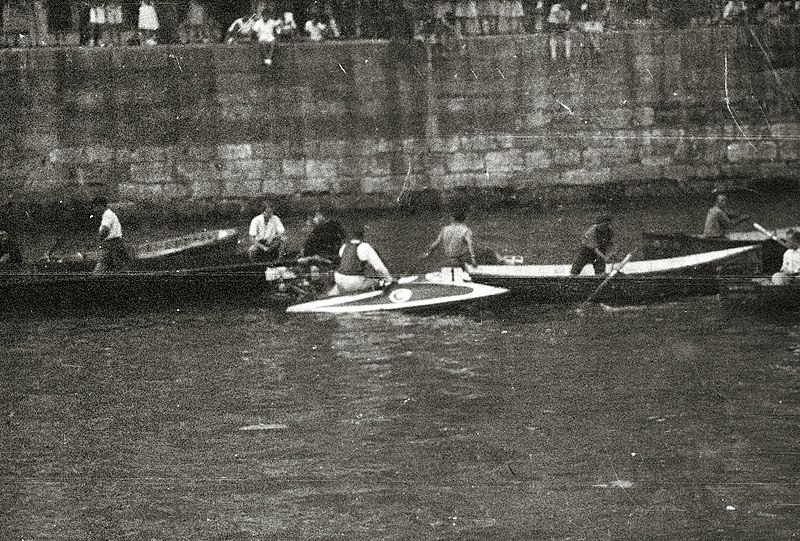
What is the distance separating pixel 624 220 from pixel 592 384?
11.9 metres

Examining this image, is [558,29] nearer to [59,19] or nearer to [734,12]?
[734,12]

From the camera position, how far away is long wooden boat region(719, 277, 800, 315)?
1694cm

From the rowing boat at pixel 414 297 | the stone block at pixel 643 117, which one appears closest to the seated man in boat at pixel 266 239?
the rowing boat at pixel 414 297

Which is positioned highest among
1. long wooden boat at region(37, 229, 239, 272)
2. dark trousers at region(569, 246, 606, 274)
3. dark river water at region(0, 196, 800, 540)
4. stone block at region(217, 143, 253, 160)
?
stone block at region(217, 143, 253, 160)

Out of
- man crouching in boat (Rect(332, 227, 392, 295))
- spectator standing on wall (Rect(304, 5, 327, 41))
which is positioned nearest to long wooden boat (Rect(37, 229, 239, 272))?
man crouching in boat (Rect(332, 227, 392, 295))

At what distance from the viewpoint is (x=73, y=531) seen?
1015 centimetres

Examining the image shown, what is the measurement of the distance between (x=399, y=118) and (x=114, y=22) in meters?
6.22

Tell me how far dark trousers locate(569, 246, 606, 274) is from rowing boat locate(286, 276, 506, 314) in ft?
4.70

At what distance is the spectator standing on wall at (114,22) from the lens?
26906 mm

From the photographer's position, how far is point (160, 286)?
62.3 feet

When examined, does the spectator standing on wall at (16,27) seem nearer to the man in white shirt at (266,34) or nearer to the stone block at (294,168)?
the man in white shirt at (266,34)

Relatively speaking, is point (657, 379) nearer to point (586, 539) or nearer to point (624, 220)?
point (586, 539)

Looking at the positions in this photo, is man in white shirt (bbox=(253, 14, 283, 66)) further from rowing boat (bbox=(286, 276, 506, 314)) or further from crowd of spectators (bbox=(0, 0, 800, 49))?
rowing boat (bbox=(286, 276, 506, 314))

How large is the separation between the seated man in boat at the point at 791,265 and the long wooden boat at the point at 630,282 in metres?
1.11
